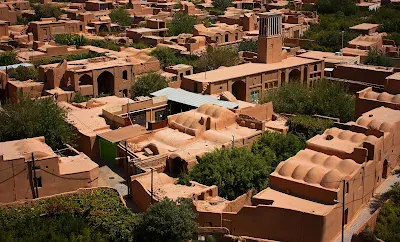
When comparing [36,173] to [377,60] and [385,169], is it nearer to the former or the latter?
[385,169]

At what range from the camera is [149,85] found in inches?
1469

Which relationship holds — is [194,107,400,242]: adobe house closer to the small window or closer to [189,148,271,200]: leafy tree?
[189,148,271,200]: leafy tree

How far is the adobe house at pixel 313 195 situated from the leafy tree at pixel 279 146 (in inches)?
105

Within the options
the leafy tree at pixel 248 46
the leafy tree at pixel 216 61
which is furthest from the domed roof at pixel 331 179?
the leafy tree at pixel 248 46

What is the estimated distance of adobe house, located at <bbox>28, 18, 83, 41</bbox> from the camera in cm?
5744

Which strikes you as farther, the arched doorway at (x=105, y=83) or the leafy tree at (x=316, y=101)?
the arched doorway at (x=105, y=83)

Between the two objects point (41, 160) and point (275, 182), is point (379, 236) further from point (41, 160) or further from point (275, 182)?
point (41, 160)

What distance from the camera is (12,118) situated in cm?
2703

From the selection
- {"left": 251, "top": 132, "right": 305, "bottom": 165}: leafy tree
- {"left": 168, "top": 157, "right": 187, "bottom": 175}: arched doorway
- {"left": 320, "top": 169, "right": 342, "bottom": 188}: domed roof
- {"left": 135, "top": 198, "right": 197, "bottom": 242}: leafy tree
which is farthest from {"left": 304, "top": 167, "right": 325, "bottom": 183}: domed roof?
{"left": 168, "top": 157, "right": 187, "bottom": 175}: arched doorway

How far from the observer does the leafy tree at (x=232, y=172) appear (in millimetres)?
23000

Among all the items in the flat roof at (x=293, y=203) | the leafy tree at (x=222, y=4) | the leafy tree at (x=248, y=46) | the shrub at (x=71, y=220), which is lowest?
the shrub at (x=71, y=220)

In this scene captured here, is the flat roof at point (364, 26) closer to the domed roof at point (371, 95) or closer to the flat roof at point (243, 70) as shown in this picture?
the flat roof at point (243, 70)

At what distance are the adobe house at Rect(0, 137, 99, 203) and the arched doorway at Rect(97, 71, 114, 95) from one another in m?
16.5

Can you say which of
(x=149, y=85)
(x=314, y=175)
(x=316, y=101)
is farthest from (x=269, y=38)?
(x=314, y=175)
